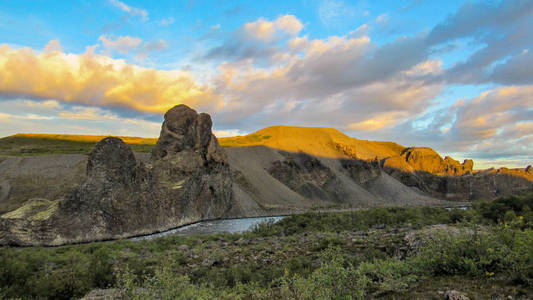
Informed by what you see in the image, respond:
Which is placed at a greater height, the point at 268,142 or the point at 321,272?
the point at 268,142

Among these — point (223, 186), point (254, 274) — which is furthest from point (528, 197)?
point (223, 186)

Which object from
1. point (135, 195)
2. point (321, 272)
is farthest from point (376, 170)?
point (321, 272)

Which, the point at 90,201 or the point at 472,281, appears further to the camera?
the point at 90,201

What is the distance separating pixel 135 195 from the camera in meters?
31.0

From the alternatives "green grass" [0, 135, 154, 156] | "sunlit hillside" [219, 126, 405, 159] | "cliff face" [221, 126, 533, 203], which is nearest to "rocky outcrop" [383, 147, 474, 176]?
"cliff face" [221, 126, 533, 203]

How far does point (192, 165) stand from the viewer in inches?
1676

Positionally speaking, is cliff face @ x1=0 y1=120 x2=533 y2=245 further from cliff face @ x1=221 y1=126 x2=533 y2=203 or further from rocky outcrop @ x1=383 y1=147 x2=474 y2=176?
rocky outcrop @ x1=383 y1=147 x2=474 y2=176

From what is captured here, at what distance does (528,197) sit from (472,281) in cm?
2489

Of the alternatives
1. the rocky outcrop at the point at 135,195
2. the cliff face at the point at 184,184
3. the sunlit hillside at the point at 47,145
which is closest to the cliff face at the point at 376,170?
the cliff face at the point at 184,184

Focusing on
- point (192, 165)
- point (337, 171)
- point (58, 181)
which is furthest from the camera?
point (337, 171)

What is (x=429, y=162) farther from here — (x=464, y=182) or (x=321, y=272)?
(x=321, y=272)

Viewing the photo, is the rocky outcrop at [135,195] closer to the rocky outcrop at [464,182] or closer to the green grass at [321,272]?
the green grass at [321,272]

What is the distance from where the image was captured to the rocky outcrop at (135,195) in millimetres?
24656

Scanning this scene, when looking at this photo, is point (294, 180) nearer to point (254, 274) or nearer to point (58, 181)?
point (58, 181)
